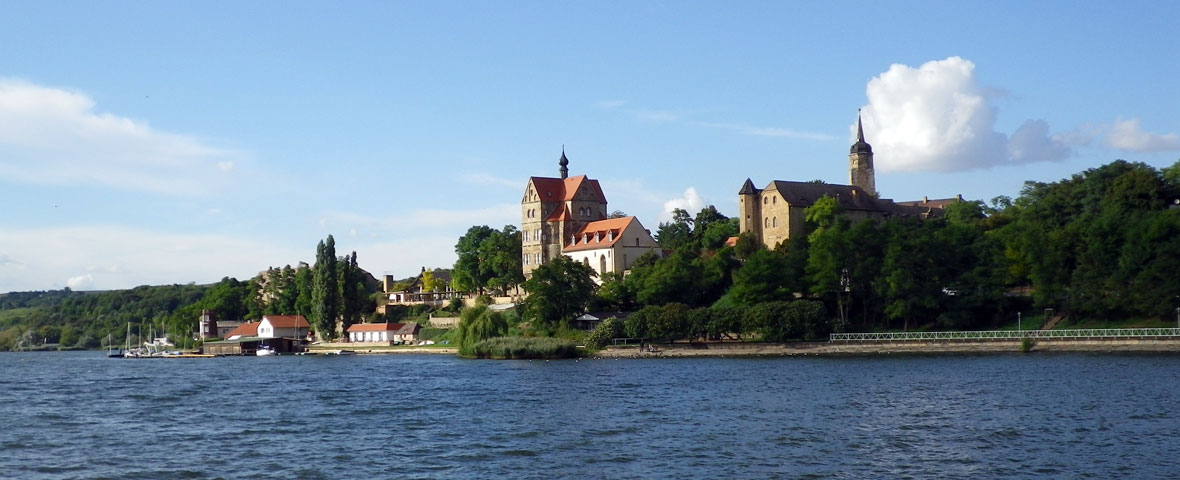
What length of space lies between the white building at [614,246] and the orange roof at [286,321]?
91.9 feet

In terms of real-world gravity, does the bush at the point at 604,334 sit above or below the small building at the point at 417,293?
below

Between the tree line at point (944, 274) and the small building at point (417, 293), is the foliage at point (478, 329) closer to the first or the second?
the tree line at point (944, 274)

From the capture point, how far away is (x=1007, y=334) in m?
64.2

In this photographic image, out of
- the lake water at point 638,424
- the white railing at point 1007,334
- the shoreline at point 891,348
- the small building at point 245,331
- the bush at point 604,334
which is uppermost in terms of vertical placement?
the small building at point 245,331

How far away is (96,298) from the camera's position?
175 meters

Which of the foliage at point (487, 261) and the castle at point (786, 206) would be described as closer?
the castle at point (786, 206)

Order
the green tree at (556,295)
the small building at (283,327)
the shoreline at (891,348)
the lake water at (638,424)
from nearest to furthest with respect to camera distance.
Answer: the lake water at (638,424) → the shoreline at (891,348) → the green tree at (556,295) → the small building at (283,327)

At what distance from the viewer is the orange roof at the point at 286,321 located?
369 feet

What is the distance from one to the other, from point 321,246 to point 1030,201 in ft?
203

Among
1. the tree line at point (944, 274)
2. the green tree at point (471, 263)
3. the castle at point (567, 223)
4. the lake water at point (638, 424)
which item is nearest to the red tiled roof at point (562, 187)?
the castle at point (567, 223)

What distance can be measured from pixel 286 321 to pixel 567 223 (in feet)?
97.2

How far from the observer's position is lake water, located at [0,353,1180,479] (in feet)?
83.5

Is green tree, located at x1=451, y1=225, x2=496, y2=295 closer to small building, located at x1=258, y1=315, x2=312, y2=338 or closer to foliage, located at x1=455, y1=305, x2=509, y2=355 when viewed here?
small building, located at x1=258, y1=315, x2=312, y2=338

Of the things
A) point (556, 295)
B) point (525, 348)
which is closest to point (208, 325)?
point (556, 295)
